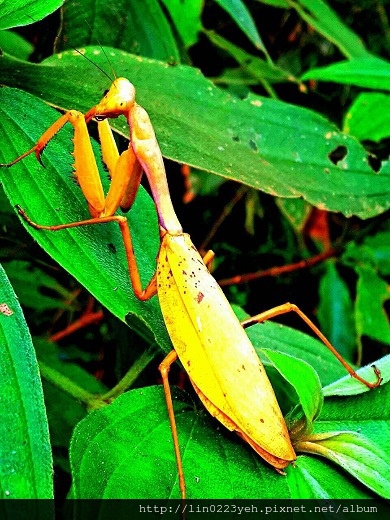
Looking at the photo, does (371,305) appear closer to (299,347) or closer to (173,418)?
(299,347)

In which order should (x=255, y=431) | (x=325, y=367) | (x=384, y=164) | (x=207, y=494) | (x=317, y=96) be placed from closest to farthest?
(x=207, y=494)
(x=255, y=431)
(x=325, y=367)
(x=384, y=164)
(x=317, y=96)

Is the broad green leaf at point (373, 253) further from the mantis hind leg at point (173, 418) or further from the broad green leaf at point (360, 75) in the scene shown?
the mantis hind leg at point (173, 418)

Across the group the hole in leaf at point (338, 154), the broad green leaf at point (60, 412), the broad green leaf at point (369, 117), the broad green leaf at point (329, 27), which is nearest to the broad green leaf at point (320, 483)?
the broad green leaf at point (60, 412)

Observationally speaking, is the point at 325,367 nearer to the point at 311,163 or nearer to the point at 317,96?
the point at 311,163

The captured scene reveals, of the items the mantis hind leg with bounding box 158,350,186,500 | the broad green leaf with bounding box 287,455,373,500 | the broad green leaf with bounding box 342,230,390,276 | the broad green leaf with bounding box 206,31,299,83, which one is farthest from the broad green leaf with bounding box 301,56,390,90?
the broad green leaf with bounding box 287,455,373,500

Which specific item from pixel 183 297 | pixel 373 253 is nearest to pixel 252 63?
pixel 373 253

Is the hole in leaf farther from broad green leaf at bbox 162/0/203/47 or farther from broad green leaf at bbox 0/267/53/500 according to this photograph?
broad green leaf at bbox 0/267/53/500

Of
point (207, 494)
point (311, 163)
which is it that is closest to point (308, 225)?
point (311, 163)
